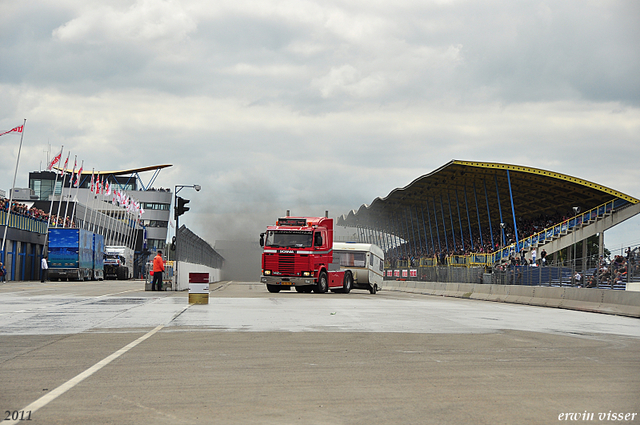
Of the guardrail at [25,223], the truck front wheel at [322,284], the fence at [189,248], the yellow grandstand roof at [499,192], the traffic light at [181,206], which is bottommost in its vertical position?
the truck front wheel at [322,284]

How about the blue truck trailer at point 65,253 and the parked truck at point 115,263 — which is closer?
the blue truck trailer at point 65,253

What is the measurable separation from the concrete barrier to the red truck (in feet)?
25.2

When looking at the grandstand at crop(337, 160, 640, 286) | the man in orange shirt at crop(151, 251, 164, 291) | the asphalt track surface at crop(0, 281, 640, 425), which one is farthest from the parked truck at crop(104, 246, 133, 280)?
the asphalt track surface at crop(0, 281, 640, 425)

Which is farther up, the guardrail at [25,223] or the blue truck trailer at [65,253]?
the guardrail at [25,223]

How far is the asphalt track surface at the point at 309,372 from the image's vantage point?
6090mm

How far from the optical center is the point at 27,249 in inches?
Result: 2552

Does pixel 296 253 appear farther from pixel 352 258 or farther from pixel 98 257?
pixel 98 257

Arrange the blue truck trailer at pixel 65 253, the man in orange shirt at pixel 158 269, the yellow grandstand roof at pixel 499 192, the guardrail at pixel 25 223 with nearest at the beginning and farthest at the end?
1. the man in orange shirt at pixel 158 269
2. the yellow grandstand roof at pixel 499 192
3. the blue truck trailer at pixel 65 253
4. the guardrail at pixel 25 223

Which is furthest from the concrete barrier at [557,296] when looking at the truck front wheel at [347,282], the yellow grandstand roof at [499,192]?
the yellow grandstand roof at [499,192]

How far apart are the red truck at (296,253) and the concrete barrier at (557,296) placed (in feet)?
25.2

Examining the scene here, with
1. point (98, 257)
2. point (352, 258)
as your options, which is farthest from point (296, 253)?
point (98, 257)

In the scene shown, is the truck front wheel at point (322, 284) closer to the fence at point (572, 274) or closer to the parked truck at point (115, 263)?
the fence at point (572, 274)

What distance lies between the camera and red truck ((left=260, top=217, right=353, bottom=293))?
33812mm

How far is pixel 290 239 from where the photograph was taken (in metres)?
34.0
